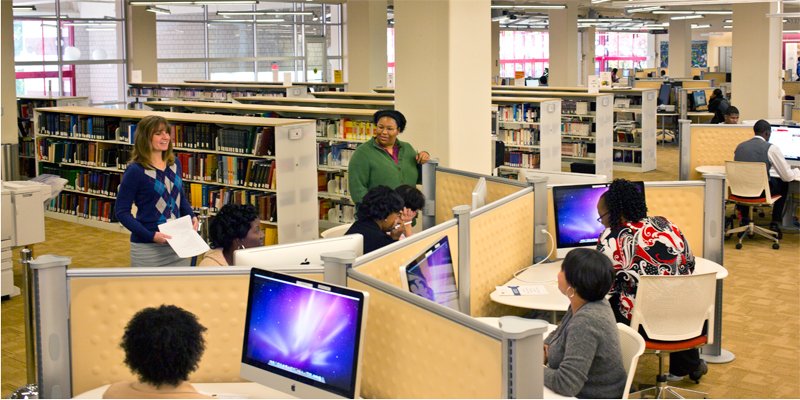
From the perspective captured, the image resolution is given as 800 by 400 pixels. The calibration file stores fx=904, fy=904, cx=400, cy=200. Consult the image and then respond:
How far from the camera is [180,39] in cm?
2142

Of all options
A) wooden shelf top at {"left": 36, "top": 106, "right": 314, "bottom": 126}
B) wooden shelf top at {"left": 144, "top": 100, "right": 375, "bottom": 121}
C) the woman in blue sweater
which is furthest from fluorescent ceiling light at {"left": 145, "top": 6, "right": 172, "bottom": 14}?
the woman in blue sweater

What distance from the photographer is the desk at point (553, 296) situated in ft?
15.2

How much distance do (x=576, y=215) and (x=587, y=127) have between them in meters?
9.19

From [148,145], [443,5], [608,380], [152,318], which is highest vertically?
[443,5]

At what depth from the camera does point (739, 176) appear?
30.4ft

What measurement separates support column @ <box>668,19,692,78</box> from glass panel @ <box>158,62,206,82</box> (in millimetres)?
15237

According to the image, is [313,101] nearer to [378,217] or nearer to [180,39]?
[378,217]

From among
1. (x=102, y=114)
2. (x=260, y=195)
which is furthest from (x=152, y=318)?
(x=102, y=114)

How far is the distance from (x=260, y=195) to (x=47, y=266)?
619 centimetres

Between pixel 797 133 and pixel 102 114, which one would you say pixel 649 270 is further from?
pixel 102 114

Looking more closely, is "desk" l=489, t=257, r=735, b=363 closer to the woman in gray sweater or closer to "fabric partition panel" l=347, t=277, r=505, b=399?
the woman in gray sweater

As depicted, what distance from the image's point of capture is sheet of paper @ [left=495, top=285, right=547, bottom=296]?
4785 millimetres

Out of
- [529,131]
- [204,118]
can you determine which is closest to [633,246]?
[204,118]

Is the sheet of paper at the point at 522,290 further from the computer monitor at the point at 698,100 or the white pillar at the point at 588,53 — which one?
the white pillar at the point at 588,53
